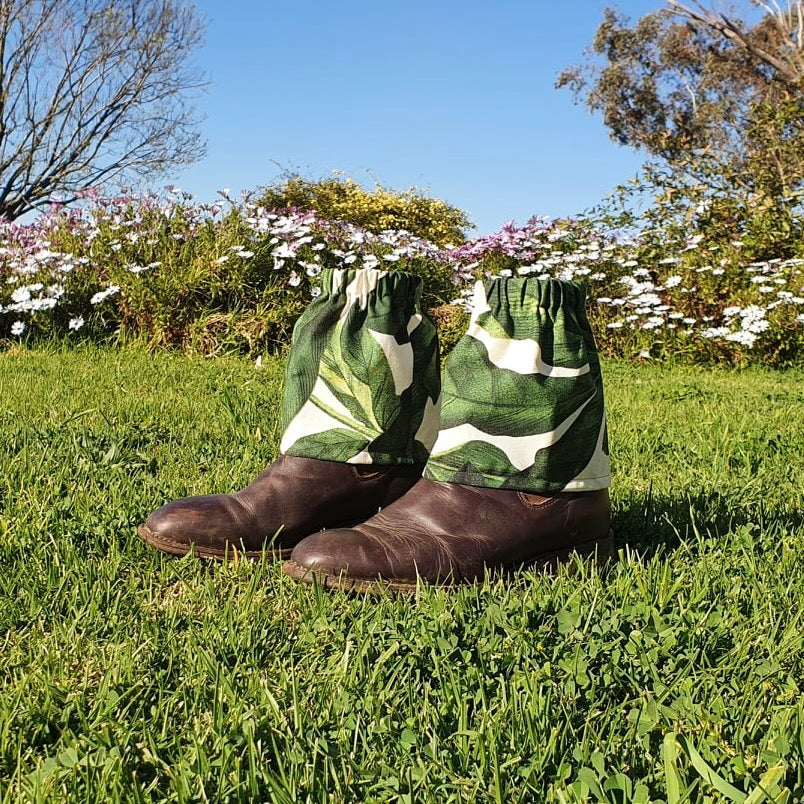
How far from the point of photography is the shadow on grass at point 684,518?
6.98 ft

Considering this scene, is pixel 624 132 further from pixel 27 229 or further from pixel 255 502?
pixel 255 502

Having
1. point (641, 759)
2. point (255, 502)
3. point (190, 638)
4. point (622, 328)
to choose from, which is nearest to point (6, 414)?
point (255, 502)

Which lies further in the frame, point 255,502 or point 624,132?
point 624,132

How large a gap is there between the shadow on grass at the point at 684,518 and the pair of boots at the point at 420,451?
0.75 ft

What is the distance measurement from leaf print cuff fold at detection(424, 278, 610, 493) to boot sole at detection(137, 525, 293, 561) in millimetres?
480

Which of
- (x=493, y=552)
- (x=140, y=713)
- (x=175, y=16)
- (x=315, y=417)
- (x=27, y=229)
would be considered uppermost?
(x=175, y=16)

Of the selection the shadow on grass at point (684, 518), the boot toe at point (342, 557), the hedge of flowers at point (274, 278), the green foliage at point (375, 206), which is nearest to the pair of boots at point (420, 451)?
the boot toe at point (342, 557)

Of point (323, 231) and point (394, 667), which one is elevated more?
point (323, 231)

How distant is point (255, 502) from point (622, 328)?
238 inches

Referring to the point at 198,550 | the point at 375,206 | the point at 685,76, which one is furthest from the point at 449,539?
the point at 685,76

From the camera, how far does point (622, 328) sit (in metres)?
7.48

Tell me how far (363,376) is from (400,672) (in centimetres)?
80

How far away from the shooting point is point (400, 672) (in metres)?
1.41

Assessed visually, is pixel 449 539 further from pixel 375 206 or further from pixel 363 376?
pixel 375 206
